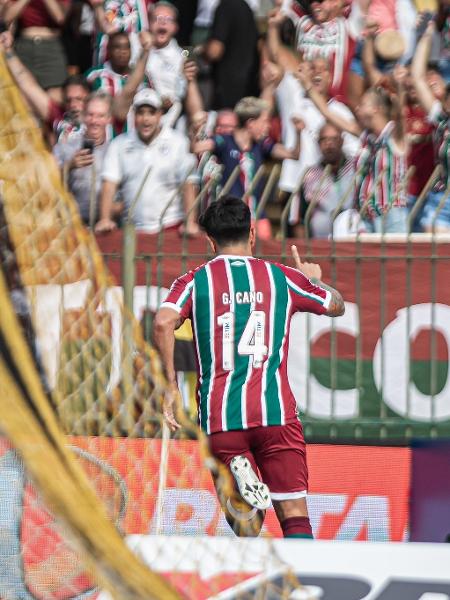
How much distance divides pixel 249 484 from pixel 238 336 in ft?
2.32

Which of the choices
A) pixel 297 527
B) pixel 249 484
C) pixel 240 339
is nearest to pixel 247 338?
pixel 240 339

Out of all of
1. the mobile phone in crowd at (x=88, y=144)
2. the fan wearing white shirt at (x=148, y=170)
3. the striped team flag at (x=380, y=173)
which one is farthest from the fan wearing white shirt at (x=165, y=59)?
the striped team flag at (x=380, y=173)

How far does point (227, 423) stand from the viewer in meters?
Answer: 5.91

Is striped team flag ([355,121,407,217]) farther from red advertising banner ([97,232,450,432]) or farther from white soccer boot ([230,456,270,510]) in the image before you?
white soccer boot ([230,456,270,510])

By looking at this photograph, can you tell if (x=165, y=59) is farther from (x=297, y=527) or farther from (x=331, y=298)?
(x=297, y=527)

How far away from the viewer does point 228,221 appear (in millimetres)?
5906

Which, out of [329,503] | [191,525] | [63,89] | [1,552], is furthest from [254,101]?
[1,552]

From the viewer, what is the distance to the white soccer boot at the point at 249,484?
557cm

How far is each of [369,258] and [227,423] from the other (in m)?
2.42

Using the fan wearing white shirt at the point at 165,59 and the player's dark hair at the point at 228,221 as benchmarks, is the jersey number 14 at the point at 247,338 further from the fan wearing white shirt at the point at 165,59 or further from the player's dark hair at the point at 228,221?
the fan wearing white shirt at the point at 165,59

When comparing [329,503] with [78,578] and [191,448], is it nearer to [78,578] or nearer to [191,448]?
[191,448]

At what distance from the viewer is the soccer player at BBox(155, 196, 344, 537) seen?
19.4ft

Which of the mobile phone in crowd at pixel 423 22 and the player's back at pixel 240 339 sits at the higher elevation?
the mobile phone in crowd at pixel 423 22

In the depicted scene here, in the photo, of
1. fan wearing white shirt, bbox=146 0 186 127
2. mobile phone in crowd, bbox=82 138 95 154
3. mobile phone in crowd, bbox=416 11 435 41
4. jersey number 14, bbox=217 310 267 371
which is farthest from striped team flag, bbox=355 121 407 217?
jersey number 14, bbox=217 310 267 371
